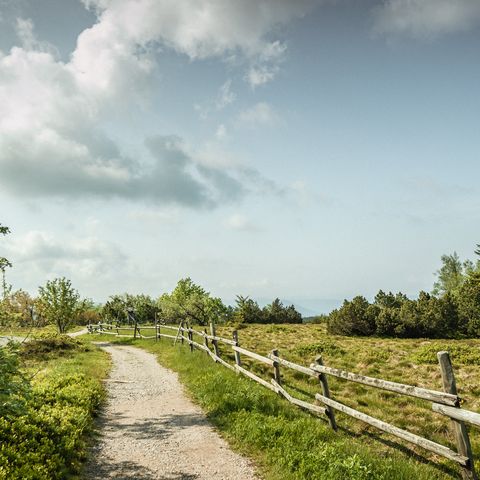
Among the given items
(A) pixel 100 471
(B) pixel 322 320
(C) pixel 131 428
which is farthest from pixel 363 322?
(A) pixel 100 471

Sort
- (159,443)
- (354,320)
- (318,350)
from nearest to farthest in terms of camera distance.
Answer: (159,443), (318,350), (354,320)

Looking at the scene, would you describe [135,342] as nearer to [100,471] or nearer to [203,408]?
[203,408]

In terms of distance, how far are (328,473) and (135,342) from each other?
96.2ft

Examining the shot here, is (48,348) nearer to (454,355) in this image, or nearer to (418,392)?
(454,355)

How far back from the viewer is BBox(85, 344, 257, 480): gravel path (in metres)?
7.03

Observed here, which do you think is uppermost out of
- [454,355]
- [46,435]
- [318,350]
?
[46,435]

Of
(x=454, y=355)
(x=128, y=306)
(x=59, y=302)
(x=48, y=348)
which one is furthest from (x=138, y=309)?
(x=454, y=355)

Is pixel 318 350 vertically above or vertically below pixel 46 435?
below

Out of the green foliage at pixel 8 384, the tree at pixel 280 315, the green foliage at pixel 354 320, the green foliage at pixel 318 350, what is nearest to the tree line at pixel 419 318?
the green foliage at pixel 354 320

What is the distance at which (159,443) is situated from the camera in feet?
27.4

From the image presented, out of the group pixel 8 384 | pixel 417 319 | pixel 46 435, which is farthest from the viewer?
pixel 417 319

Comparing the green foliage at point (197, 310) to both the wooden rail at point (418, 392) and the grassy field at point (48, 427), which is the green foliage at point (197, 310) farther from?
the wooden rail at point (418, 392)

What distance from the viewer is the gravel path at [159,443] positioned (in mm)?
7031

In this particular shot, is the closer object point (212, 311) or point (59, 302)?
point (59, 302)
